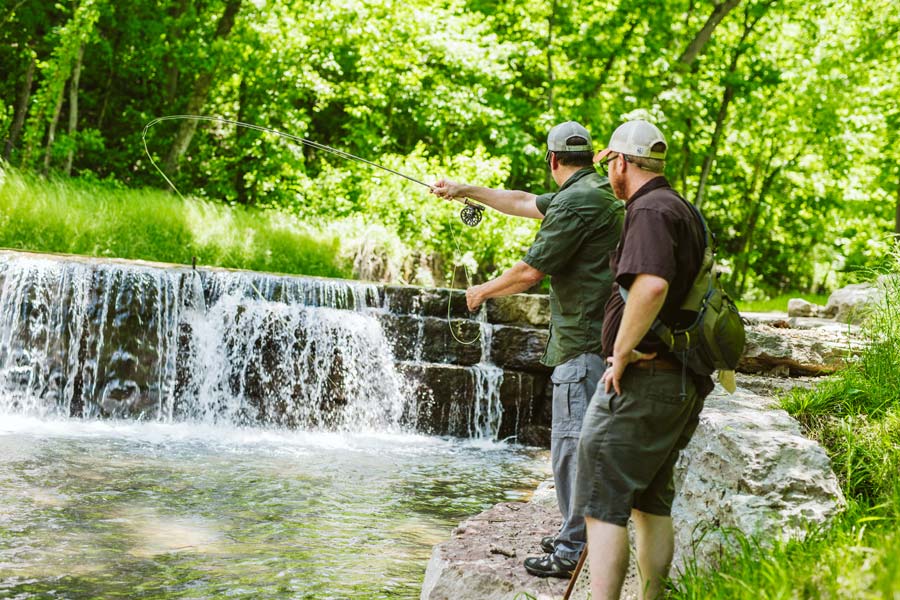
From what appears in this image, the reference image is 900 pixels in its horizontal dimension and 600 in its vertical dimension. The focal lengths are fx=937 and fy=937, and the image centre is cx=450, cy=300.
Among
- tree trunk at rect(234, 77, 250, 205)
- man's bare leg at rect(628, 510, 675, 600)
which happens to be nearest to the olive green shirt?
man's bare leg at rect(628, 510, 675, 600)

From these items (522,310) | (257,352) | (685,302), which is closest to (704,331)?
(685,302)

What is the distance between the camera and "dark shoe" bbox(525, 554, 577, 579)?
363cm

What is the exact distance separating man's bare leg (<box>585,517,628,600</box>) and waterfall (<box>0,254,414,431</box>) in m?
6.86

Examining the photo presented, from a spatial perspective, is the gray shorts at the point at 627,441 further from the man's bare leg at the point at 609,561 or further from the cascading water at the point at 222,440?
the cascading water at the point at 222,440

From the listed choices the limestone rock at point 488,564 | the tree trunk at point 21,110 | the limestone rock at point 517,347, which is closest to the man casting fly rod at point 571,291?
the limestone rock at point 488,564

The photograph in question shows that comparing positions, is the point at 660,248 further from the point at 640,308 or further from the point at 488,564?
the point at 488,564

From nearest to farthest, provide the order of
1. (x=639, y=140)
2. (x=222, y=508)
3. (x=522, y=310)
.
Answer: (x=639, y=140), (x=222, y=508), (x=522, y=310)

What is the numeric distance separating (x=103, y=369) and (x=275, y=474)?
11.1ft

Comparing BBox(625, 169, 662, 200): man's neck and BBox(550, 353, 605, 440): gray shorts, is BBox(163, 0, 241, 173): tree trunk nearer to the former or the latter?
BBox(550, 353, 605, 440): gray shorts

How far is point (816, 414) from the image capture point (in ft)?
15.1

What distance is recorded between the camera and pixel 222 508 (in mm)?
5426

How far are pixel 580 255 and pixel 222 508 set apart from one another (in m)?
2.81


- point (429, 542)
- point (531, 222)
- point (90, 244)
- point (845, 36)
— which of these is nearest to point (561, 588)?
point (429, 542)

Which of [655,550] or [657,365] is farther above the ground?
[657,365]
